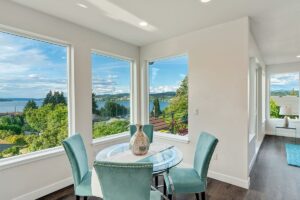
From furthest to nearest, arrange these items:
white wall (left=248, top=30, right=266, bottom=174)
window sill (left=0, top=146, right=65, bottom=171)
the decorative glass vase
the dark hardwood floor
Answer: white wall (left=248, top=30, right=266, bottom=174) → the dark hardwood floor → window sill (left=0, top=146, right=65, bottom=171) → the decorative glass vase

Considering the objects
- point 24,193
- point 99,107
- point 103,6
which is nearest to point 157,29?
point 103,6

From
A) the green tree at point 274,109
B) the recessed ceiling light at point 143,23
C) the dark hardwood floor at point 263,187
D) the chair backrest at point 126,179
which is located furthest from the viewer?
the green tree at point 274,109

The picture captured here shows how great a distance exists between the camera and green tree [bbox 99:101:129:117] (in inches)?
143

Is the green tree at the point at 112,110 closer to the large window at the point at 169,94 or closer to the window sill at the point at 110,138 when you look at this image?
the window sill at the point at 110,138

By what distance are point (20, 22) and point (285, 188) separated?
15.0 ft

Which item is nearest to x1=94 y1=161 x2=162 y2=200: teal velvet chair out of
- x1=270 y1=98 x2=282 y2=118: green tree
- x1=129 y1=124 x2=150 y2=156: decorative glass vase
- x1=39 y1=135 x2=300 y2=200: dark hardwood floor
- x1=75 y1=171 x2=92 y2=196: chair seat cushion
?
x1=75 y1=171 x2=92 y2=196: chair seat cushion

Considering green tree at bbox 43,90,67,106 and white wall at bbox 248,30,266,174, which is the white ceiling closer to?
white wall at bbox 248,30,266,174

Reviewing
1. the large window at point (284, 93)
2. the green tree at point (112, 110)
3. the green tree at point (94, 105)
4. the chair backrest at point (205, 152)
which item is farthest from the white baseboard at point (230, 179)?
the large window at point (284, 93)

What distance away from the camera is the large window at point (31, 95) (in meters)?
2.36

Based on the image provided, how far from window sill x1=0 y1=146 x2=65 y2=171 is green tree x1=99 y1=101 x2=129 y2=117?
1078 millimetres

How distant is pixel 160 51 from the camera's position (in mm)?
3871

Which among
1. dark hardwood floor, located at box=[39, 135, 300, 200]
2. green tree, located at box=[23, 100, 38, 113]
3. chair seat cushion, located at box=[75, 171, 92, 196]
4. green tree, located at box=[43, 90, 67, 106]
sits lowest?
dark hardwood floor, located at box=[39, 135, 300, 200]

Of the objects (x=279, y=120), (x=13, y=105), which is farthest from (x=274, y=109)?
(x=13, y=105)

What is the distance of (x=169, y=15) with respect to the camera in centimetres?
264
